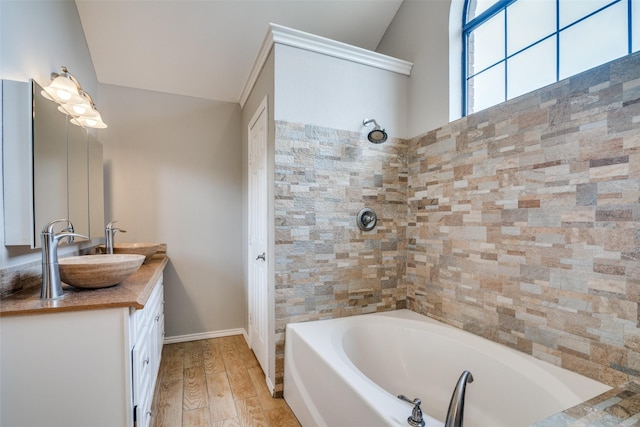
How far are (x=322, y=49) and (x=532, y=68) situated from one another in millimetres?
1322

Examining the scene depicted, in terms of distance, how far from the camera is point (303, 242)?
6.61ft

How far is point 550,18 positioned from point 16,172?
289 cm

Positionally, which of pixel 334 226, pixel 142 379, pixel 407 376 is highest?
pixel 334 226

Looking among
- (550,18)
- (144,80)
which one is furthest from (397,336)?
(144,80)

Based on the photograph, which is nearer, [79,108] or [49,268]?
[49,268]

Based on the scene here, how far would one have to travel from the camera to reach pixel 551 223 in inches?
56.2

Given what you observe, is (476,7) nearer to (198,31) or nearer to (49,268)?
(198,31)

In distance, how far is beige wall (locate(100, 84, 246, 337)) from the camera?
2.79 metres

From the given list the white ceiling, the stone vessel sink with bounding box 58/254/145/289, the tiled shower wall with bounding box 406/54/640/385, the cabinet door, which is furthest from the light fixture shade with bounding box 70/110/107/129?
the tiled shower wall with bounding box 406/54/640/385

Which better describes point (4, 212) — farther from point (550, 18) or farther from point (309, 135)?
point (550, 18)

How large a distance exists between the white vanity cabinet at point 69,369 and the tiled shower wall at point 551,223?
6.24 feet

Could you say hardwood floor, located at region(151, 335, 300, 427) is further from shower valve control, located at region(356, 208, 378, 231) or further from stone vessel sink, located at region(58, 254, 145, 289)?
shower valve control, located at region(356, 208, 378, 231)

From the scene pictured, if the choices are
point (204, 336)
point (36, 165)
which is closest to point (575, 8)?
point (36, 165)

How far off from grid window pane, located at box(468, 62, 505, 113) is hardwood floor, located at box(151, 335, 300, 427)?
95.4 inches
